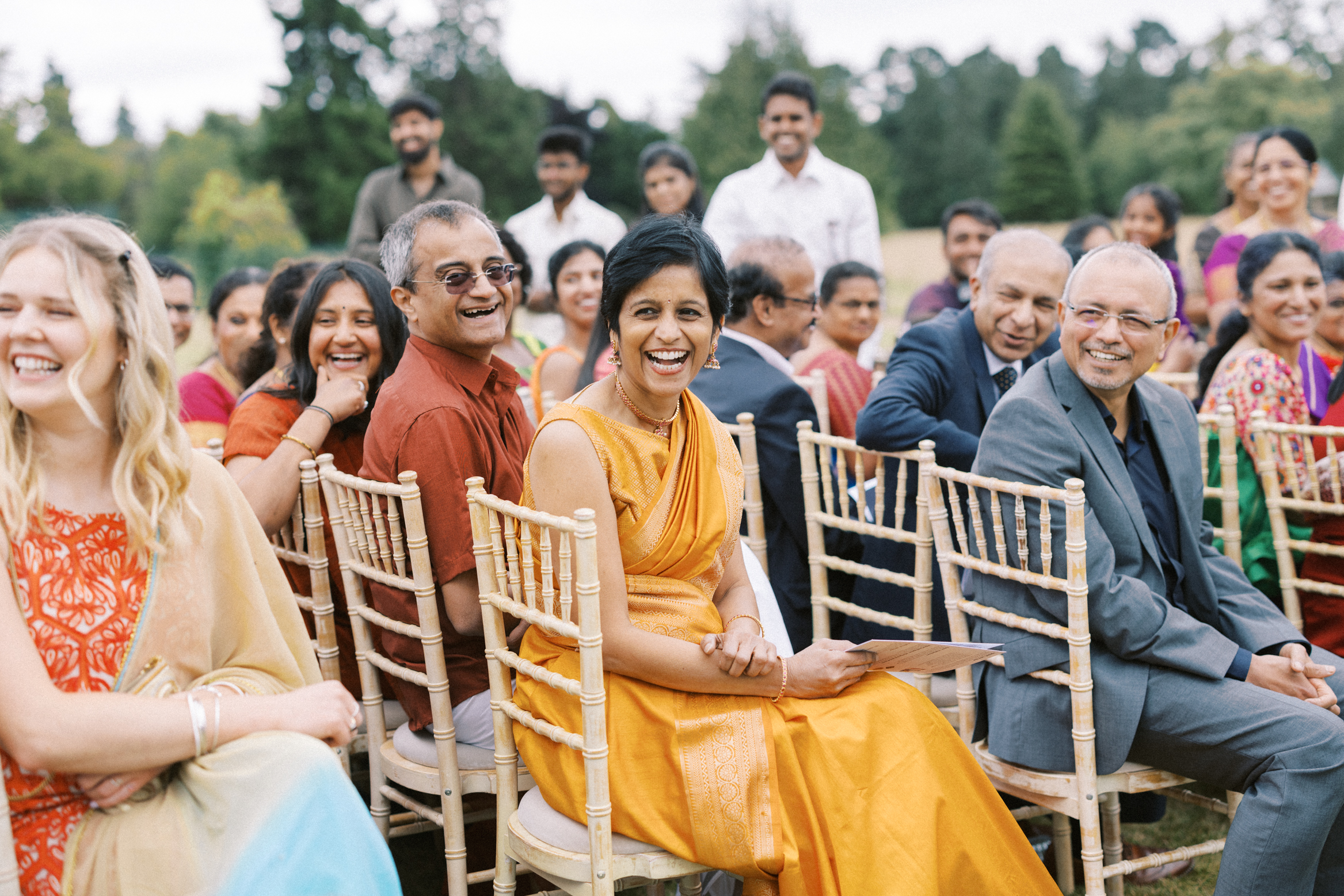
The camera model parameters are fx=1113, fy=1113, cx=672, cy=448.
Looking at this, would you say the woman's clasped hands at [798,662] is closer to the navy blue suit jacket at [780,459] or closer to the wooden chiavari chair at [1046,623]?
the wooden chiavari chair at [1046,623]

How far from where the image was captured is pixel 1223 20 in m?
52.3

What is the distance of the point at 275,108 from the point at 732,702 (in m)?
38.7

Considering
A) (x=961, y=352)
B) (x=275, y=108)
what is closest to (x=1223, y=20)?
(x=275, y=108)

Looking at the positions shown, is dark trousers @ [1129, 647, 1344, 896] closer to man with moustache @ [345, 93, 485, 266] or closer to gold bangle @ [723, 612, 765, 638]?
gold bangle @ [723, 612, 765, 638]

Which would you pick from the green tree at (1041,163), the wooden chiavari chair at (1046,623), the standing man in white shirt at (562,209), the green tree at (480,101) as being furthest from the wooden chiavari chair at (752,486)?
the green tree at (1041,163)

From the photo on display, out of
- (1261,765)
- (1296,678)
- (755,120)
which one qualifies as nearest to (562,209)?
(1296,678)

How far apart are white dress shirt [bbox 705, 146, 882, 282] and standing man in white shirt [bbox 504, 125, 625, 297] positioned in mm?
830

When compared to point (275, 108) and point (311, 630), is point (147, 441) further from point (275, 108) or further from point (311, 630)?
point (275, 108)

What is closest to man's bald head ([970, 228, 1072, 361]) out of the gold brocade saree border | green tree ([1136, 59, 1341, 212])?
the gold brocade saree border

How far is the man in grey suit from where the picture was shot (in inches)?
104

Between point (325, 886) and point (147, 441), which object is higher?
point (147, 441)

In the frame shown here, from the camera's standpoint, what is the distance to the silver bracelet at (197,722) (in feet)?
6.20

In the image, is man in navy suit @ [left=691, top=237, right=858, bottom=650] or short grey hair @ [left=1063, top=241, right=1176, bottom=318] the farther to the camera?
man in navy suit @ [left=691, top=237, right=858, bottom=650]

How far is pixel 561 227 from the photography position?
24.2 feet
